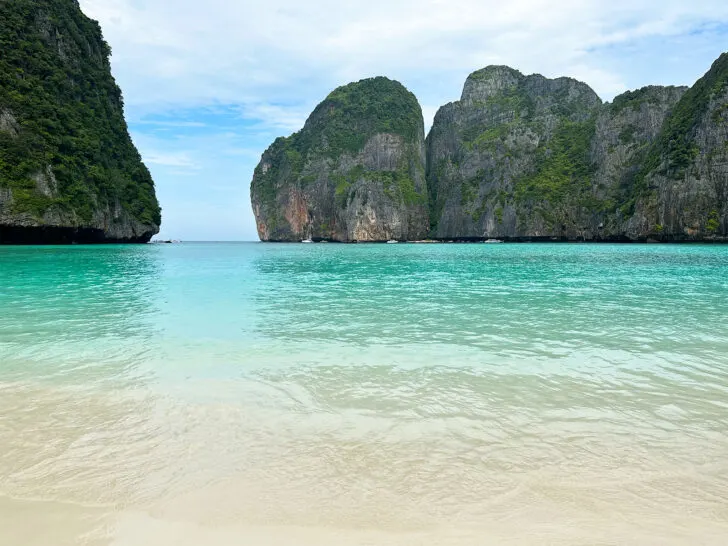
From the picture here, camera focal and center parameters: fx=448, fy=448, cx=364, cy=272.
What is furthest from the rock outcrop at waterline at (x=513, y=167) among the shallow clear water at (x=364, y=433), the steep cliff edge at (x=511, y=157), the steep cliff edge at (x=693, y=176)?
the shallow clear water at (x=364, y=433)

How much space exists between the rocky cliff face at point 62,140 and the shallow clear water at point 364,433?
50.4 metres

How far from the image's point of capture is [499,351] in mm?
7402

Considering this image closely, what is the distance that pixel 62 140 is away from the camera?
55812 mm

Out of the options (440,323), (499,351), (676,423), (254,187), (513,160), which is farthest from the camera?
(254,187)

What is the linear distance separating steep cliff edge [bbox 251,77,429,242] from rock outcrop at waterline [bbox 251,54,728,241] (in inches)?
16.4

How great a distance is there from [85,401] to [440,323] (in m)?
6.98

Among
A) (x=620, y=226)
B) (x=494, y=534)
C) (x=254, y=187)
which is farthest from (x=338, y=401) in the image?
(x=254, y=187)

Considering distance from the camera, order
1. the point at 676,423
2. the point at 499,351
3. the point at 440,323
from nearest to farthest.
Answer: the point at 676,423 < the point at 499,351 < the point at 440,323

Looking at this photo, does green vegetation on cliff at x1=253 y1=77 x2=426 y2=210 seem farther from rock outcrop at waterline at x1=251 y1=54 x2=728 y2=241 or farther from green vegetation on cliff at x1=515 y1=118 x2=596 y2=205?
green vegetation on cliff at x1=515 y1=118 x2=596 y2=205

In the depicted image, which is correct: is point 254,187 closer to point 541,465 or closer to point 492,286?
point 492,286

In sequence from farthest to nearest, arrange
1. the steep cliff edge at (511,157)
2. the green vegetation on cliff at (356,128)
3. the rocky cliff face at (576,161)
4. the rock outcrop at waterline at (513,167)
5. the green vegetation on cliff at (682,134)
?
the green vegetation on cliff at (356,128), the steep cliff edge at (511,157), the rock outcrop at waterline at (513,167), the green vegetation on cliff at (682,134), the rocky cliff face at (576,161)

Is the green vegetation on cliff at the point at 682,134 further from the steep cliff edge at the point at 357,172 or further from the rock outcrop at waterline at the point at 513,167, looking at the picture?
the steep cliff edge at the point at 357,172

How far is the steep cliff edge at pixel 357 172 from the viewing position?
12538 cm

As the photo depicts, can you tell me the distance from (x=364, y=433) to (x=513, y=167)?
5149 inches
